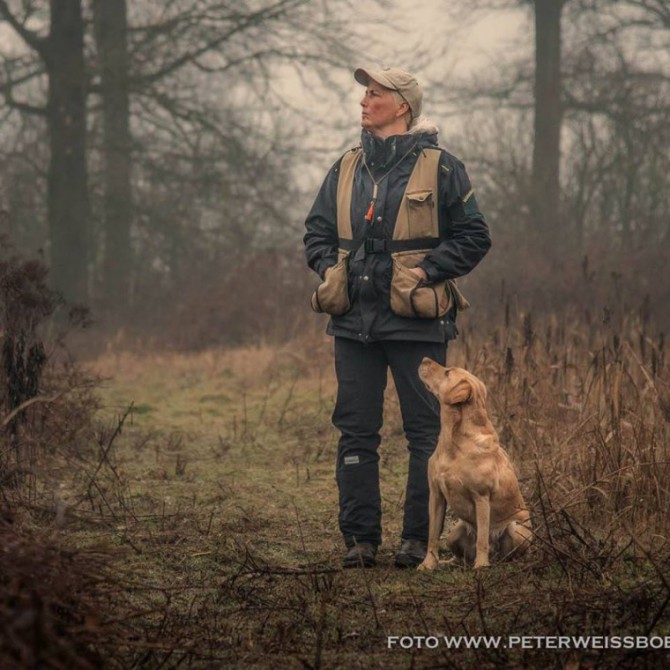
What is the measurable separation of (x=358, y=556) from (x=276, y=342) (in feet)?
34.0

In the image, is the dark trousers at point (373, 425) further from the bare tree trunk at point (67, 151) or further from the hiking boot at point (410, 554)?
the bare tree trunk at point (67, 151)

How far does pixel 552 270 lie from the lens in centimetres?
1608

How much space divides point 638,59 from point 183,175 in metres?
7.65

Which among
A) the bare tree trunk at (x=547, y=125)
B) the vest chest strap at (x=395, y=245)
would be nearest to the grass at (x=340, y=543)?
the vest chest strap at (x=395, y=245)

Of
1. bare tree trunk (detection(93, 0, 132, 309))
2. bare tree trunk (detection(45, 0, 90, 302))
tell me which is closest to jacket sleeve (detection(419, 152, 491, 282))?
bare tree trunk (detection(45, 0, 90, 302))

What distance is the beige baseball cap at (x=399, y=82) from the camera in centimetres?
575

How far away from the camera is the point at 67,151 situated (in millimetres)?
17969

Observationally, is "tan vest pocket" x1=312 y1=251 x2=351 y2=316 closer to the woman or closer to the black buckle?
the woman

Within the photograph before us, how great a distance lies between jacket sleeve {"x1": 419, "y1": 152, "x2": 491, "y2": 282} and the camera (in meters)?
5.57

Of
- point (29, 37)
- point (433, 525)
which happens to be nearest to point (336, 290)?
point (433, 525)

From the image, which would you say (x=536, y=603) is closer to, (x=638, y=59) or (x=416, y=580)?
(x=416, y=580)

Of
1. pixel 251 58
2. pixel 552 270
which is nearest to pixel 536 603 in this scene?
pixel 552 270

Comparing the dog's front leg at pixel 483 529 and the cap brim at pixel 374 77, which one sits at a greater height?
the cap brim at pixel 374 77

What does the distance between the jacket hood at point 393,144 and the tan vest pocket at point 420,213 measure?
226 mm
